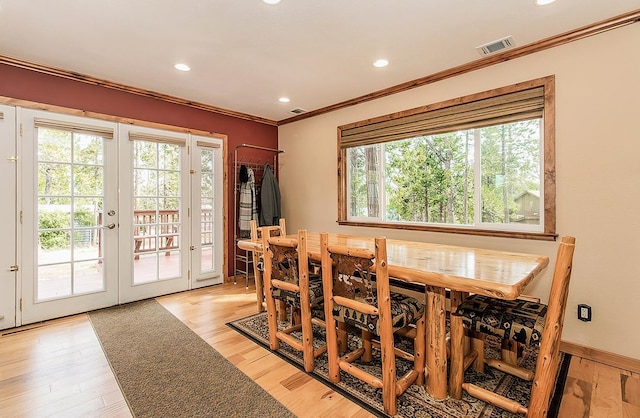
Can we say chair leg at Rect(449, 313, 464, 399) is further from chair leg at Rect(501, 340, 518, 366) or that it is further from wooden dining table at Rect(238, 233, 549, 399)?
chair leg at Rect(501, 340, 518, 366)

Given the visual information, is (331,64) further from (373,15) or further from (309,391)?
(309,391)

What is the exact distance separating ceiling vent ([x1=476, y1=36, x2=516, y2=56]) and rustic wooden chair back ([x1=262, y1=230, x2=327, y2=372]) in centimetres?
215

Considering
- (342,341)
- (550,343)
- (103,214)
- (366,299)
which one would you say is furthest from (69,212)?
(550,343)

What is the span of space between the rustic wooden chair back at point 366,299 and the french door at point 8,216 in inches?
117

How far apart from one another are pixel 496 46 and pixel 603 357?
2.49m

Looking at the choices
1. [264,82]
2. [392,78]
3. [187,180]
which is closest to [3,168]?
[187,180]

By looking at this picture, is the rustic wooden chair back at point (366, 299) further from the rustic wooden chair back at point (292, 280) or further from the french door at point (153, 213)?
the french door at point (153, 213)

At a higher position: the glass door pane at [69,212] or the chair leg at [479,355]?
the glass door pane at [69,212]

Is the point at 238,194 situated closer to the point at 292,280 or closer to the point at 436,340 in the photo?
the point at 292,280

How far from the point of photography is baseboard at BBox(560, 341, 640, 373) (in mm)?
2160

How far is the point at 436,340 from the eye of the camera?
1.74 metres

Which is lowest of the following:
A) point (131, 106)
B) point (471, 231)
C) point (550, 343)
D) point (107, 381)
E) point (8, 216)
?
point (107, 381)

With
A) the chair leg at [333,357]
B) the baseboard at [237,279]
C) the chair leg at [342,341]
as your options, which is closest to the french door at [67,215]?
the baseboard at [237,279]

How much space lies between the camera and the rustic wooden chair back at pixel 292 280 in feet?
6.75
